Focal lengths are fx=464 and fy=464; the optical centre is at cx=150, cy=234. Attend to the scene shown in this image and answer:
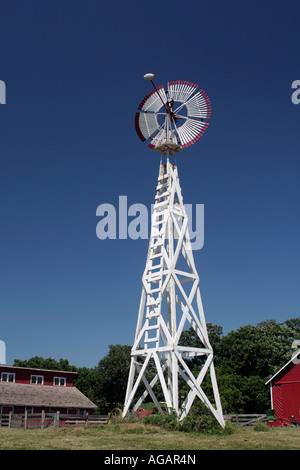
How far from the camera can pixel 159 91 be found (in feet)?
105

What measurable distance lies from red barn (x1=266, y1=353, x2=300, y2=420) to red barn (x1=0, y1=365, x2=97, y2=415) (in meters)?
18.8

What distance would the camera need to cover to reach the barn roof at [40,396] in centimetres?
4273

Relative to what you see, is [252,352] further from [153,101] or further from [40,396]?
[153,101]

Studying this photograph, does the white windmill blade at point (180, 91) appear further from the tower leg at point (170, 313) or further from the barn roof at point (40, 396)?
the barn roof at point (40, 396)

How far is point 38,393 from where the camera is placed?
45.7 m

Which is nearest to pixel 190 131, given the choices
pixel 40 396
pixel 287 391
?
pixel 287 391

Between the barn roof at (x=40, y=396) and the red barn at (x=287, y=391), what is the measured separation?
18844mm

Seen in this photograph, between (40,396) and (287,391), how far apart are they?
76.1 feet

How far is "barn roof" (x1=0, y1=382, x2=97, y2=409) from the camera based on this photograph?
140 ft

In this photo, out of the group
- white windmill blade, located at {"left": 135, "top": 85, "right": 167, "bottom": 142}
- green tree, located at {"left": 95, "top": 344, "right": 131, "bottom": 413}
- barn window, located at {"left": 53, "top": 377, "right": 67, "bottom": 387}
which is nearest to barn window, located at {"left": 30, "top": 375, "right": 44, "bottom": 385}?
barn window, located at {"left": 53, "top": 377, "right": 67, "bottom": 387}

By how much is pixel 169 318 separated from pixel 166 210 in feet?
22.6

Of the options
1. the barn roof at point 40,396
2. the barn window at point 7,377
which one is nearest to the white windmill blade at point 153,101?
the barn roof at point 40,396
